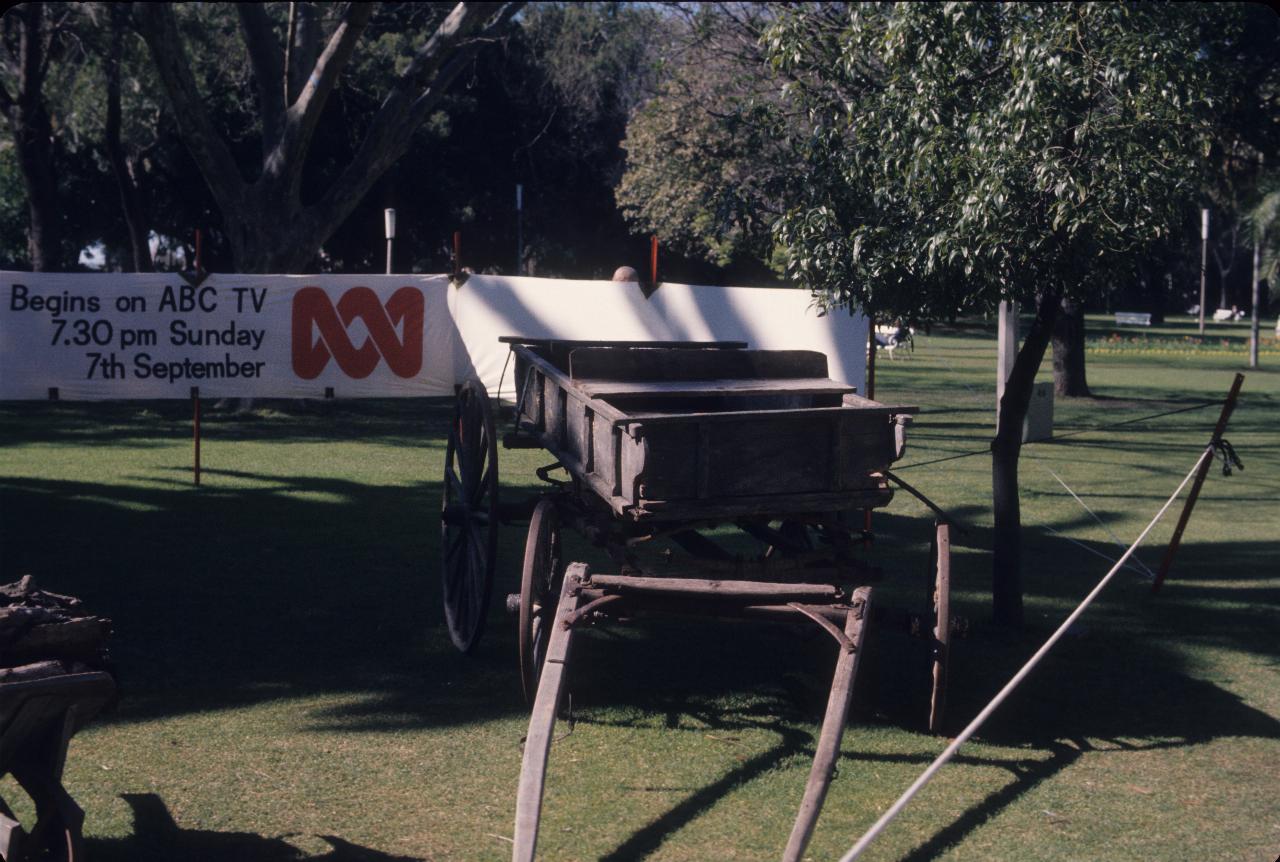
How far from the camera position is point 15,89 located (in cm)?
2956

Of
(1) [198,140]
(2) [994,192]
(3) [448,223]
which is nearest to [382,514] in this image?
(2) [994,192]

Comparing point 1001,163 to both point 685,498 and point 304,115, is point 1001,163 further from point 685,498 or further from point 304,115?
point 304,115

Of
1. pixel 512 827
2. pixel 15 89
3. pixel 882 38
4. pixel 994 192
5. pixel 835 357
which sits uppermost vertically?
pixel 15 89

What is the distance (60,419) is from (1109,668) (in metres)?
16.0

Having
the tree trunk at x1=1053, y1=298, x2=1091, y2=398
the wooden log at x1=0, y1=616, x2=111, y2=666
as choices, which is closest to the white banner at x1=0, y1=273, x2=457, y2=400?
the wooden log at x1=0, y1=616, x2=111, y2=666

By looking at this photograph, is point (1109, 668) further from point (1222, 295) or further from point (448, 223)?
point (1222, 295)

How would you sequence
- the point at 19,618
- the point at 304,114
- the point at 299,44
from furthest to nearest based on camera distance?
1. the point at 299,44
2. the point at 304,114
3. the point at 19,618

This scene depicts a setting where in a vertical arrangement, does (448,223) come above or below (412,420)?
above

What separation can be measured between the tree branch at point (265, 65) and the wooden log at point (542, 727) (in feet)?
55.2

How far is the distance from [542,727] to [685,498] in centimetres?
156

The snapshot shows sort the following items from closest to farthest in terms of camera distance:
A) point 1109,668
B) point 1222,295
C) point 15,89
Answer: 1. point 1109,668
2. point 15,89
3. point 1222,295

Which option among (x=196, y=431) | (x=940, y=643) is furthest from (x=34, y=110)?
(x=940, y=643)

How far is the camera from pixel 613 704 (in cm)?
639

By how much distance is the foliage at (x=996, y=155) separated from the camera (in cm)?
670
